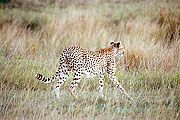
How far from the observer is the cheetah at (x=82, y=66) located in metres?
4.14

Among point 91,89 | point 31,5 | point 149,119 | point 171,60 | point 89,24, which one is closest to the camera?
point 149,119

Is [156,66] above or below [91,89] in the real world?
above

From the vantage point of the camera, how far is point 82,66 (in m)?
4.20

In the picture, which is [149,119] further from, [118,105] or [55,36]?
[55,36]

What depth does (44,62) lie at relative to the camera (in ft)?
17.3

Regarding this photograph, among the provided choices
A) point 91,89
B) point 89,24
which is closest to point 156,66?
point 91,89

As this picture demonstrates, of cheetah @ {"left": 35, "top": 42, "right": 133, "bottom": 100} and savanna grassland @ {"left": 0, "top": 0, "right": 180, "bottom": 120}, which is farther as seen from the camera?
cheetah @ {"left": 35, "top": 42, "right": 133, "bottom": 100}

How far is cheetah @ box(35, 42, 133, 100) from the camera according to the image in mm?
4141

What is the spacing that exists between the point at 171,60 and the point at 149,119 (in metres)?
2.02

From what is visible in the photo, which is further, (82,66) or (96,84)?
(96,84)

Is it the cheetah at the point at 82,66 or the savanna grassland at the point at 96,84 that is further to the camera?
the cheetah at the point at 82,66

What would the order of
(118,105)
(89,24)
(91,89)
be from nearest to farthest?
(118,105) < (91,89) < (89,24)

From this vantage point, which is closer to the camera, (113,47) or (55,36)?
(113,47)

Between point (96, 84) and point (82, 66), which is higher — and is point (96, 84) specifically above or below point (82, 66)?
below
